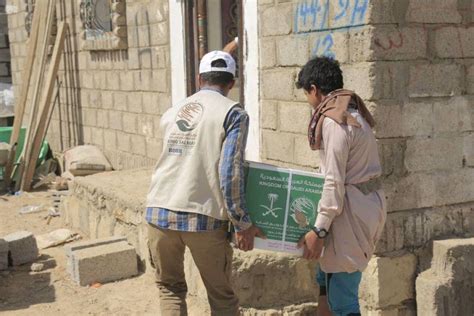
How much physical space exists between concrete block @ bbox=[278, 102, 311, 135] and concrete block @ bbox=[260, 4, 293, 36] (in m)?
0.52

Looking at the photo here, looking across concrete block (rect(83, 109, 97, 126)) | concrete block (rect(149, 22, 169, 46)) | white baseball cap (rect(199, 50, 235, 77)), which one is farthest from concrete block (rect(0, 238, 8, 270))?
concrete block (rect(83, 109, 97, 126))

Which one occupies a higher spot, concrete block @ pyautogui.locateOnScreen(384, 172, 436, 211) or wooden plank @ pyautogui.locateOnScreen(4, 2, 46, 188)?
wooden plank @ pyautogui.locateOnScreen(4, 2, 46, 188)

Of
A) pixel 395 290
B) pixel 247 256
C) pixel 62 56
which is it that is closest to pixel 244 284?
pixel 247 256

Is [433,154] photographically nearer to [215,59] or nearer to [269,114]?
[269,114]

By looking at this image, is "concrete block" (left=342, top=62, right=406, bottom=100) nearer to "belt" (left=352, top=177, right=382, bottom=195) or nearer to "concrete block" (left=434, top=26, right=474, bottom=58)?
"concrete block" (left=434, top=26, right=474, bottom=58)

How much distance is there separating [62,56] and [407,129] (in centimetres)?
744

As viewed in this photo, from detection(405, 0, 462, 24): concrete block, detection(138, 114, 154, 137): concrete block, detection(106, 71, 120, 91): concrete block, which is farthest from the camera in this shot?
detection(106, 71, 120, 91): concrete block

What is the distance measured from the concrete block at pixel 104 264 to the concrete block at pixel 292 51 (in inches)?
77.8

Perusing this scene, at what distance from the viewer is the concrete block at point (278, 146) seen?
15.1 feet

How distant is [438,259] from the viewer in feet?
13.5

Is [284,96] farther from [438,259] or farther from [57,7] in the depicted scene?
[57,7]

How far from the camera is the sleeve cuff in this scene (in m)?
3.07

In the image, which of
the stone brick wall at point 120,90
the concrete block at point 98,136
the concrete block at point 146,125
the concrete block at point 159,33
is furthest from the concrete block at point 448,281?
the concrete block at point 98,136

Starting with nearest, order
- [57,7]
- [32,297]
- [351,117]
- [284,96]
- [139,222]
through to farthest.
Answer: [351,117] → [284,96] → [32,297] → [139,222] → [57,7]
